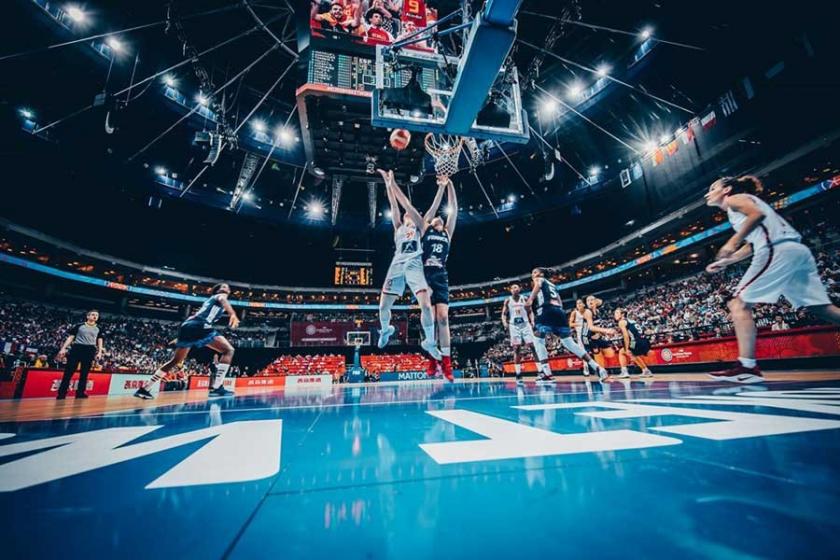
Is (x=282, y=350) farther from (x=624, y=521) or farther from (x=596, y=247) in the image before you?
(x=624, y=521)

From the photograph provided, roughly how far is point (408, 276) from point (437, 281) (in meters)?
0.50

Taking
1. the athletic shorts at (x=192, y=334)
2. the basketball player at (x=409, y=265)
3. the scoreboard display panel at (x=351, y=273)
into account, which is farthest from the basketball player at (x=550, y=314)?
the scoreboard display panel at (x=351, y=273)

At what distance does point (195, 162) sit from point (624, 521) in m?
23.8

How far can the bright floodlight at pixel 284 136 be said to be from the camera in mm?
17219

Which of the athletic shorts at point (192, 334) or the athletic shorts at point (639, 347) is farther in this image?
the athletic shorts at point (639, 347)

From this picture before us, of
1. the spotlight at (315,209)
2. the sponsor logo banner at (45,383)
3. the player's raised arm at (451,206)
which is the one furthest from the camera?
the spotlight at (315,209)

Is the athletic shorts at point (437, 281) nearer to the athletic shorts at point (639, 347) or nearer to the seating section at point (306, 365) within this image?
the athletic shorts at point (639, 347)

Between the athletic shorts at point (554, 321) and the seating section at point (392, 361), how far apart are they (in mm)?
21983

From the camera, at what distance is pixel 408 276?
5.14 meters

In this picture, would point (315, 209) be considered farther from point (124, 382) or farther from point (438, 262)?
point (438, 262)

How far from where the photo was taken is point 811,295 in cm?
293

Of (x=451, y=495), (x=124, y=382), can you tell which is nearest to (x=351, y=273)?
(x=124, y=382)

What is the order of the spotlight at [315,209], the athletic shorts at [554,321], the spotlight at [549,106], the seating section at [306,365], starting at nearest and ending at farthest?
the athletic shorts at [554,321]
the spotlight at [549,106]
the spotlight at [315,209]
the seating section at [306,365]

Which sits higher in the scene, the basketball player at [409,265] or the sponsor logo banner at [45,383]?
the basketball player at [409,265]
